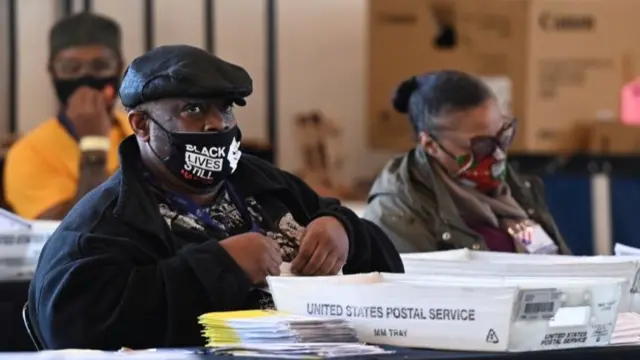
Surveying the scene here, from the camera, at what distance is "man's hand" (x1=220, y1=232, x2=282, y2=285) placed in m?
1.89

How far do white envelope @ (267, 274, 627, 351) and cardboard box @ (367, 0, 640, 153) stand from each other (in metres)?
3.56

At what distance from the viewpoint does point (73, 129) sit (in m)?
3.76

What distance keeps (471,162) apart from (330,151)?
94.6 inches

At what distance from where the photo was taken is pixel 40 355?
1.51 metres

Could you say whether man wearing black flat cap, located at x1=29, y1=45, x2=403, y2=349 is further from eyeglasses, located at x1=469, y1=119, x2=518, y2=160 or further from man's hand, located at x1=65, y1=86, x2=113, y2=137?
man's hand, located at x1=65, y1=86, x2=113, y2=137

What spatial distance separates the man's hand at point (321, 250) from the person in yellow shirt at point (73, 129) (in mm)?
1585

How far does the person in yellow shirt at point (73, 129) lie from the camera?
3611 mm

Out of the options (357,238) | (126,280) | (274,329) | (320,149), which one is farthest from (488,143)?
(320,149)

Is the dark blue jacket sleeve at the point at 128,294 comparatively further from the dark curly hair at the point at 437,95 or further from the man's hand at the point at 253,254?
the dark curly hair at the point at 437,95

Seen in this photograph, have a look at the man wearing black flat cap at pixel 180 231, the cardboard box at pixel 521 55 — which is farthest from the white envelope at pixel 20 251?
the cardboard box at pixel 521 55

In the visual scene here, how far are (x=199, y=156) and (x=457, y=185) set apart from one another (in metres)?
1.01

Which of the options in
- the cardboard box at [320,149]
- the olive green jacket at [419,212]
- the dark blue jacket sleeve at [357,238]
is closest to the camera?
the dark blue jacket sleeve at [357,238]

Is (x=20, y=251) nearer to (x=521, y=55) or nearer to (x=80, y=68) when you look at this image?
(x=80, y=68)

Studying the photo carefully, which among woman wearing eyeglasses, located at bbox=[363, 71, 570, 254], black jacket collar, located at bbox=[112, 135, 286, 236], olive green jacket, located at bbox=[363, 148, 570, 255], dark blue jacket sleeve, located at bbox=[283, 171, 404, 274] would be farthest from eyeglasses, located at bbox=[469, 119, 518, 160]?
black jacket collar, located at bbox=[112, 135, 286, 236]
